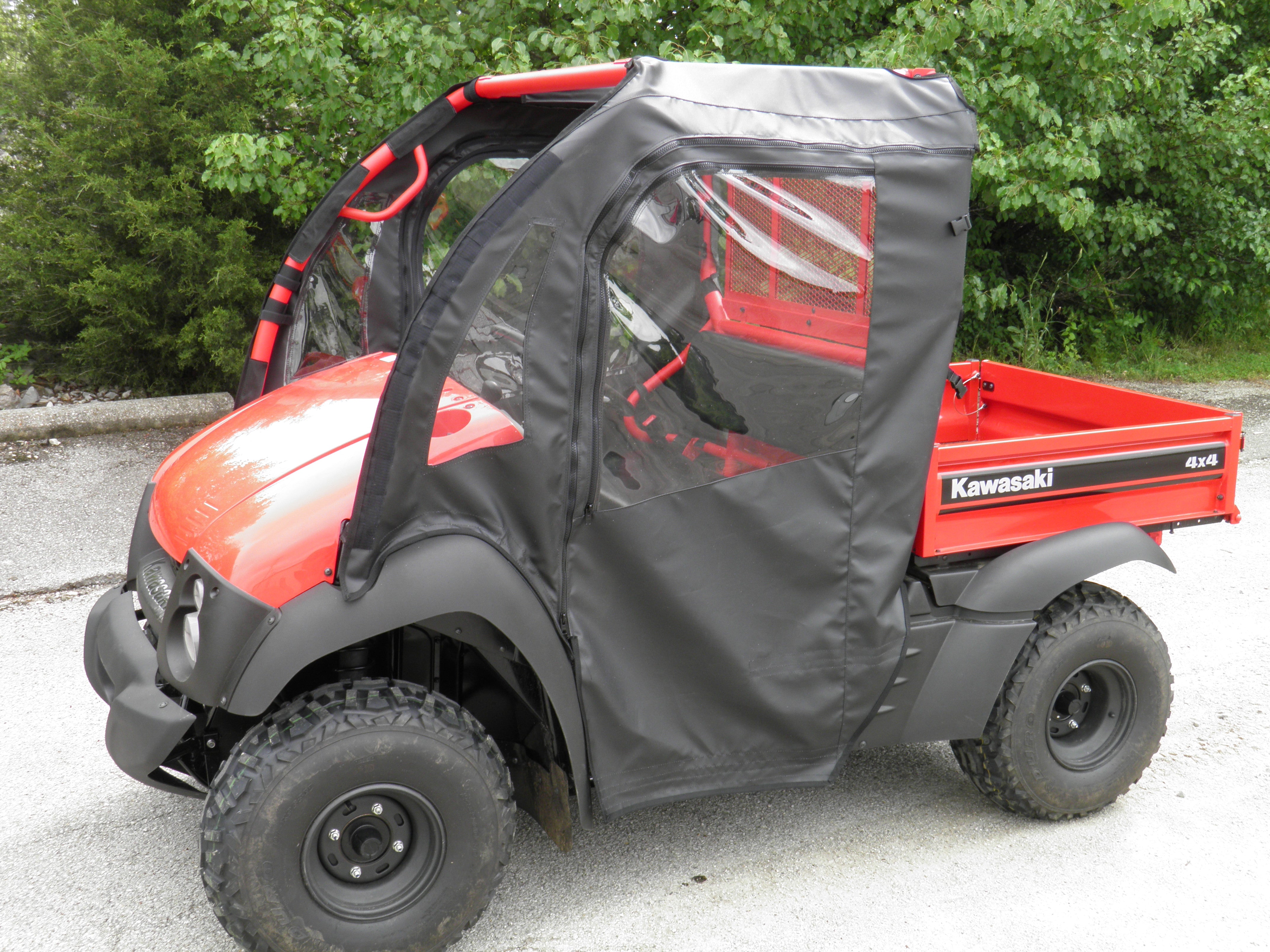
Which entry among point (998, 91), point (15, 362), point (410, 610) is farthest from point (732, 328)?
point (15, 362)

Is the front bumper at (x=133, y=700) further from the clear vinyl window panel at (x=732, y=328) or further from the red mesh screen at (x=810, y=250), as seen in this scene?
the red mesh screen at (x=810, y=250)

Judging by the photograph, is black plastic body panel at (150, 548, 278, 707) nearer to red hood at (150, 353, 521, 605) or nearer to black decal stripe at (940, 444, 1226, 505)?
red hood at (150, 353, 521, 605)

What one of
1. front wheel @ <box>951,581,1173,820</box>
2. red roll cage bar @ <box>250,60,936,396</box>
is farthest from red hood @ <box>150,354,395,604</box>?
front wheel @ <box>951,581,1173,820</box>

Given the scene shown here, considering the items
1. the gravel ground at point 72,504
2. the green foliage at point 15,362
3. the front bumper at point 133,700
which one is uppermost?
the front bumper at point 133,700

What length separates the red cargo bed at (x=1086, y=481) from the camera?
111 inches

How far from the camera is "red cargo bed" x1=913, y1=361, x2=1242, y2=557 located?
9.27 ft

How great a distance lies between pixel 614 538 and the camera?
7.85 feet

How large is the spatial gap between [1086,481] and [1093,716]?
751mm

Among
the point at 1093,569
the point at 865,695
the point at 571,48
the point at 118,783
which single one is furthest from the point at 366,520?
the point at 571,48

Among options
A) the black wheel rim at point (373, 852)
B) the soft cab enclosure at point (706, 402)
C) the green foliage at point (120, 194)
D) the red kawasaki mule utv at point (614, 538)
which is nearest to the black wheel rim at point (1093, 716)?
the red kawasaki mule utv at point (614, 538)

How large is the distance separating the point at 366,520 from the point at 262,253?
20.0ft

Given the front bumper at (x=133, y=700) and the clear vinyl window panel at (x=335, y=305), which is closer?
the front bumper at (x=133, y=700)

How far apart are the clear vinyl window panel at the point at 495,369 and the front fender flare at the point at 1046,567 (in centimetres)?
138

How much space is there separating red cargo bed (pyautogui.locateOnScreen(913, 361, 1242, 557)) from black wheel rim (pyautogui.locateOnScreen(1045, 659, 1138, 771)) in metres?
0.47
